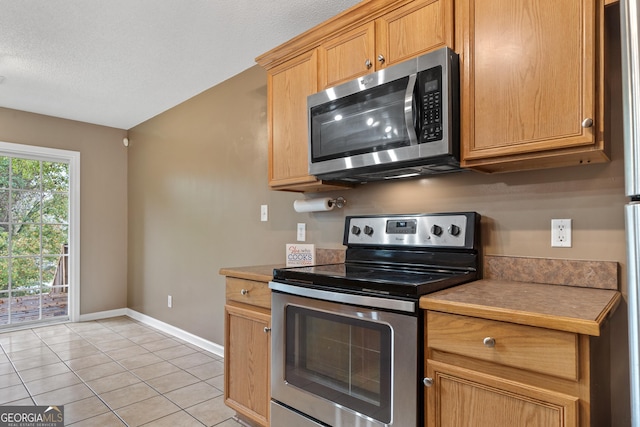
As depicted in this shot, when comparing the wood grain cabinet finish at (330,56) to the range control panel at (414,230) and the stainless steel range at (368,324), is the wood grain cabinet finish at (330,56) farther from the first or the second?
the stainless steel range at (368,324)

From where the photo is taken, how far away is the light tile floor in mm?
2242

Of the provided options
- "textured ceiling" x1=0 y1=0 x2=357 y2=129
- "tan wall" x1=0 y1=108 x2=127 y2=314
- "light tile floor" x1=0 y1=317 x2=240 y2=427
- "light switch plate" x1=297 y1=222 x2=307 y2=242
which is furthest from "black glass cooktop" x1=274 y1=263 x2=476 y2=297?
"tan wall" x1=0 y1=108 x2=127 y2=314

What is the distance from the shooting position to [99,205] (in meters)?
4.59

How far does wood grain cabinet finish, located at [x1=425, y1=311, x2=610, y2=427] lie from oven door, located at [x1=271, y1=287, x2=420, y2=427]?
8 cm

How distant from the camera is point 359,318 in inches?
56.2

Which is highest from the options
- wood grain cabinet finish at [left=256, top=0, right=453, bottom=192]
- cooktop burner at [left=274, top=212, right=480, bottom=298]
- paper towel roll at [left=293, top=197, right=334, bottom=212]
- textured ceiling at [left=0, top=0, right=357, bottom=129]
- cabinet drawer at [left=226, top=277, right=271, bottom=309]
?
textured ceiling at [left=0, top=0, right=357, bottom=129]

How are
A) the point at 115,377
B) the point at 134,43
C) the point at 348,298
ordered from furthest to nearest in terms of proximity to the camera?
the point at 115,377 → the point at 134,43 → the point at 348,298

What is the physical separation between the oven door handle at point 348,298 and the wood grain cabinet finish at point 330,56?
0.66 metres

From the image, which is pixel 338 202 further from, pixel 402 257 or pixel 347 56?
pixel 347 56

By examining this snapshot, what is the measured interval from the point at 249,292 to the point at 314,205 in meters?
0.68

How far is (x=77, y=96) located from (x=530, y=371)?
13.8 ft

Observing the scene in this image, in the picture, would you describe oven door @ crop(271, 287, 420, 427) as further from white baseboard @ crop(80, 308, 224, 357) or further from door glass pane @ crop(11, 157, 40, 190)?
door glass pane @ crop(11, 157, 40, 190)

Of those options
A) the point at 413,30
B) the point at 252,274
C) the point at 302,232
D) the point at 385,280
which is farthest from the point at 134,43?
the point at 385,280

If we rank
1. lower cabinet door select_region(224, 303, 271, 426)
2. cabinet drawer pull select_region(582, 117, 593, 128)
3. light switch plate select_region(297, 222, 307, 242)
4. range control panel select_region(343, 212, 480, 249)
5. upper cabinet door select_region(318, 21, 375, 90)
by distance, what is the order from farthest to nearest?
light switch plate select_region(297, 222, 307, 242) → lower cabinet door select_region(224, 303, 271, 426) → upper cabinet door select_region(318, 21, 375, 90) → range control panel select_region(343, 212, 480, 249) → cabinet drawer pull select_region(582, 117, 593, 128)
